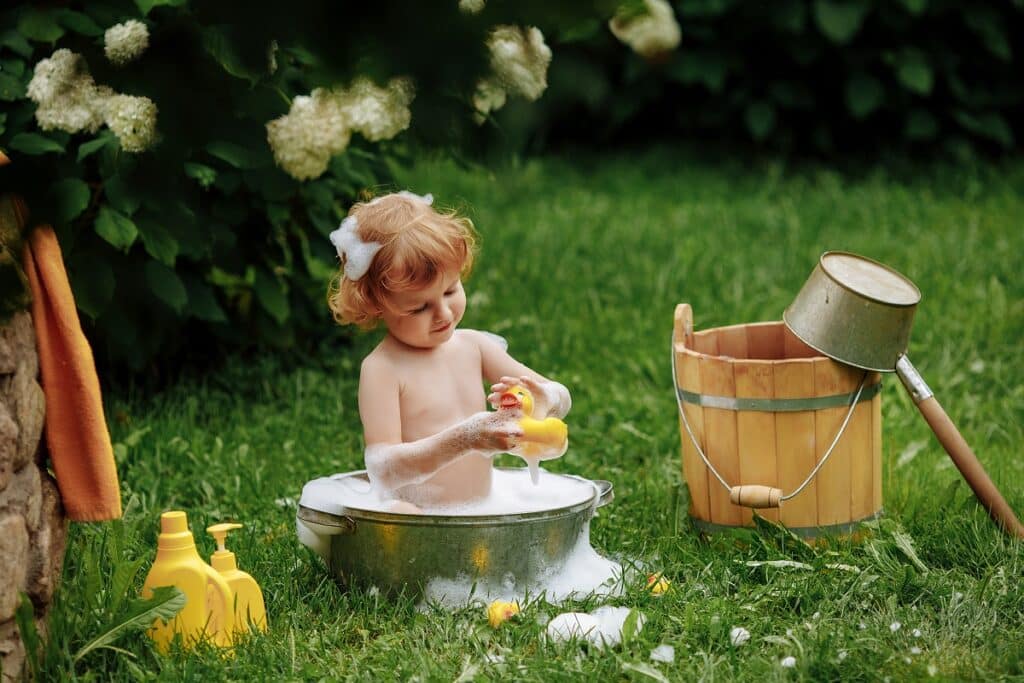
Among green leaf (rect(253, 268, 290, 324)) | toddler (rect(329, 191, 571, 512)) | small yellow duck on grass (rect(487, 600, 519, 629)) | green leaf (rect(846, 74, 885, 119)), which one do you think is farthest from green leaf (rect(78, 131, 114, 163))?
green leaf (rect(846, 74, 885, 119))

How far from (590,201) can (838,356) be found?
375cm

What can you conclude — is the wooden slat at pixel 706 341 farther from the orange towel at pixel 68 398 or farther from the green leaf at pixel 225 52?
the green leaf at pixel 225 52

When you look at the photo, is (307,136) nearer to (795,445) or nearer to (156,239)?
(156,239)

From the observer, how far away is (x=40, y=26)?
101 inches

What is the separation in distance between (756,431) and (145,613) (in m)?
1.48

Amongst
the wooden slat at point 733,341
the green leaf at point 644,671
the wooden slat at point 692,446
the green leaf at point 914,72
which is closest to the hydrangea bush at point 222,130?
the wooden slat at point 692,446

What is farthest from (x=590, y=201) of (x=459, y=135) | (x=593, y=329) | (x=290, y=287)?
(x=459, y=135)

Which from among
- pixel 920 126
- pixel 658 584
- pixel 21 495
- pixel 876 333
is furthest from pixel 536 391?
pixel 920 126

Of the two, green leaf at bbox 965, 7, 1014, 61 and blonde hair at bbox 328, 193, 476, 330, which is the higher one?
blonde hair at bbox 328, 193, 476, 330

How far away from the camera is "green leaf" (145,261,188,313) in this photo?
12.2 feet

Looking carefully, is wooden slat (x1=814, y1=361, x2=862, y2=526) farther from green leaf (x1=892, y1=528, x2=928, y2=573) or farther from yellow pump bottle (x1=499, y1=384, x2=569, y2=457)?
yellow pump bottle (x1=499, y1=384, x2=569, y2=457)

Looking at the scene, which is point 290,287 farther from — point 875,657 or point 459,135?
point 459,135

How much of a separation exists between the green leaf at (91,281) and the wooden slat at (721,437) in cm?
159

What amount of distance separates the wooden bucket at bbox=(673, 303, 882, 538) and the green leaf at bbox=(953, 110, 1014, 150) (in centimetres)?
487
